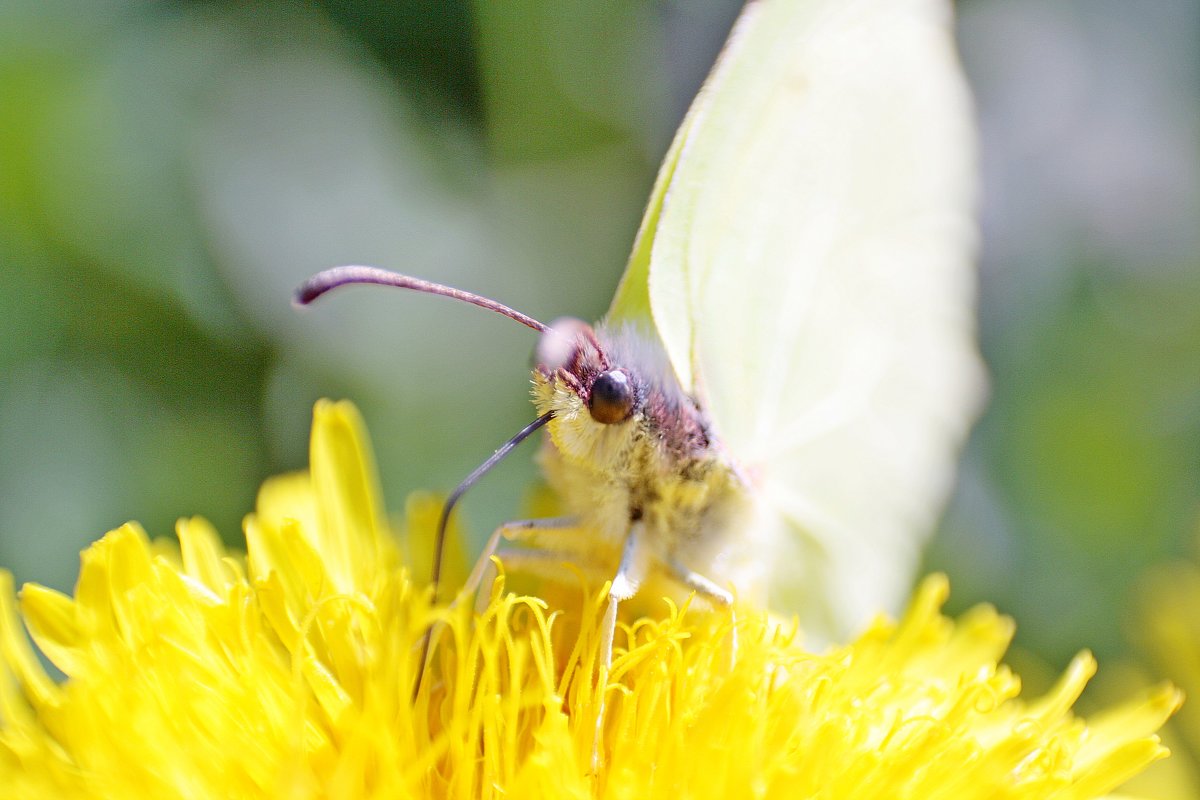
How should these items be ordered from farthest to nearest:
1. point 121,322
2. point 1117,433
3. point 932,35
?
point 1117,433
point 121,322
point 932,35

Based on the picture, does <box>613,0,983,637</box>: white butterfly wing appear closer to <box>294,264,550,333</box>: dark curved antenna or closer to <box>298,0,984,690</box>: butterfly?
<box>298,0,984,690</box>: butterfly

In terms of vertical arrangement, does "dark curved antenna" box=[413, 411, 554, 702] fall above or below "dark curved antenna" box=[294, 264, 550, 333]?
below

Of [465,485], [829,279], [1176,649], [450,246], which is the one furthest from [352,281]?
[1176,649]

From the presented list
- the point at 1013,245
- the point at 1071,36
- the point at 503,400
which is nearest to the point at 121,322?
the point at 503,400

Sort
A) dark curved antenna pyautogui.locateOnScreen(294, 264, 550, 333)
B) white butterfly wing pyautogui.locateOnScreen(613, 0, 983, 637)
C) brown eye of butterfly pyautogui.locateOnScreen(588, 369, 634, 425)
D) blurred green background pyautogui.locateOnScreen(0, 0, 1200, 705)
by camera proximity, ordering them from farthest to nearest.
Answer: blurred green background pyautogui.locateOnScreen(0, 0, 1200, 705), white butterfly wing pyautogui.locateOnScreen(613, 0, 983, 637), brown eye of butterfly pyautogui.locateOnScreen(588, 369, 634, 425), dark curved antenna pyautogui.locateOnScreen(294, 264, 550, 333)

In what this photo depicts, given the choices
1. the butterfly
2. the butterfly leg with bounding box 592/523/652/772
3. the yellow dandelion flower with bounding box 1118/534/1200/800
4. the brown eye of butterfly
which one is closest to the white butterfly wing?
the butterfly

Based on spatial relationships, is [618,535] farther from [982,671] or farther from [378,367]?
[378,367]

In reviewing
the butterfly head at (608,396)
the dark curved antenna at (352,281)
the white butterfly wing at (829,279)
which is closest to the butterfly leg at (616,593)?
the butterfly head at (608,396)
